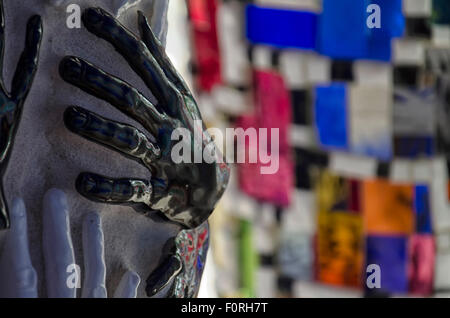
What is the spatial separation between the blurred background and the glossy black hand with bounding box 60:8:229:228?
0.75 meters

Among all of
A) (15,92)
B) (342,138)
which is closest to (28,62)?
(15,92)

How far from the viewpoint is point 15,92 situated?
0.40 meters

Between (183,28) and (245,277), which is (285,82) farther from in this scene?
(245,277)

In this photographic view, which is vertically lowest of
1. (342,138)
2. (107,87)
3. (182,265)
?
(182,265)

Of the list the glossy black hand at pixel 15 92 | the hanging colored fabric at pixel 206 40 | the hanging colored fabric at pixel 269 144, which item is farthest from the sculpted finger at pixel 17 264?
the hanging colored fabric at pixel 206 40

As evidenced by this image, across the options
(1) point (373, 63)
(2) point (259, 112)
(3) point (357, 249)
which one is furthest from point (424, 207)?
(2) point (259, 112)

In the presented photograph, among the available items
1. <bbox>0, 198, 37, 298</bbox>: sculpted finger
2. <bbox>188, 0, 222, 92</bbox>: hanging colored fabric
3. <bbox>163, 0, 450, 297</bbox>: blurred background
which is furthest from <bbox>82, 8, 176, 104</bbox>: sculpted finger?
<bbox>188, 0, 222, 92</bbox>: hanging colored fabric

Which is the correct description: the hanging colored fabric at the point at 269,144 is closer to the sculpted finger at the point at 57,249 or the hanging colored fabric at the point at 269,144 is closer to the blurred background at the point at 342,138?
the blurred background at the point at 342,138

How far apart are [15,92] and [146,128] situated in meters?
0.09

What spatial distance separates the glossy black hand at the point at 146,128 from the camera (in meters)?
0.43

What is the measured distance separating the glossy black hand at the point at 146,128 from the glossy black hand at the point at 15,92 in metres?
0.02

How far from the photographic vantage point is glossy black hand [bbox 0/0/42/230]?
40cm

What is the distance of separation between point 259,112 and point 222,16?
21 centimetres

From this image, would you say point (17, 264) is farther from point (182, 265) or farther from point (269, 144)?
point (269, 144)
